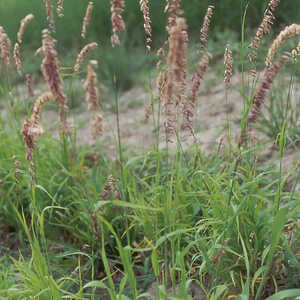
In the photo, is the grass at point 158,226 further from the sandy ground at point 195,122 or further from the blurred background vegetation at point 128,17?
the blurred background vegetation at point 128,17

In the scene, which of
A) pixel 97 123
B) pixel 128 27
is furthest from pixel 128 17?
pixel 97 123

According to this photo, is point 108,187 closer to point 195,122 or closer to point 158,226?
point 158,226

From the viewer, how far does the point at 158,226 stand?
2.20 metres

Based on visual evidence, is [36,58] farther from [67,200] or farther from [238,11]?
[67,200]

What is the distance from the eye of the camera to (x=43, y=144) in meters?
3.03

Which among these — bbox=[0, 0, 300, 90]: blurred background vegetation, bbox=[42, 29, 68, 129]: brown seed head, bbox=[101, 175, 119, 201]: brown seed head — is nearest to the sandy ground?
bbox=[0, 0, 300, 90]: blurred background vegetation

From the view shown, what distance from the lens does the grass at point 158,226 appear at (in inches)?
66.7

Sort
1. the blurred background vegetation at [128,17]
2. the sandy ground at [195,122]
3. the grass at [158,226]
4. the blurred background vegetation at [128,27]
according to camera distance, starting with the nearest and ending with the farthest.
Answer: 1. the grass at [158,226]
2. the sandy ground at [195,122]
3. the blurred background vegetation at [128,27]
4. the blurred background vegetation at [128,17]

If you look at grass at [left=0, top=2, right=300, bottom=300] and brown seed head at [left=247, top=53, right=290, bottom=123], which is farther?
grass at [left=0, top=2, right=300, bottom=300]

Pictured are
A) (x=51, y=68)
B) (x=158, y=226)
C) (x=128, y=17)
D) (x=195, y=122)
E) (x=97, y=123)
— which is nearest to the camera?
(x=51, y=68)

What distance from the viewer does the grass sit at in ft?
5.56

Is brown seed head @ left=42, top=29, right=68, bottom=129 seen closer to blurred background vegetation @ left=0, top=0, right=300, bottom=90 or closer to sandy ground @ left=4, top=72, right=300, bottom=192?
sandy ground @ left=4, top=72, right=300, bottom=192

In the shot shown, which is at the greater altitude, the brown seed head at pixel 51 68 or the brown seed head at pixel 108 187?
the brown seed head at pixel 51 68

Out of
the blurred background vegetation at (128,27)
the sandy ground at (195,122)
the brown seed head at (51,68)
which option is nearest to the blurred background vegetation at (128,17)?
the blurred background vegetation at (128,27)
